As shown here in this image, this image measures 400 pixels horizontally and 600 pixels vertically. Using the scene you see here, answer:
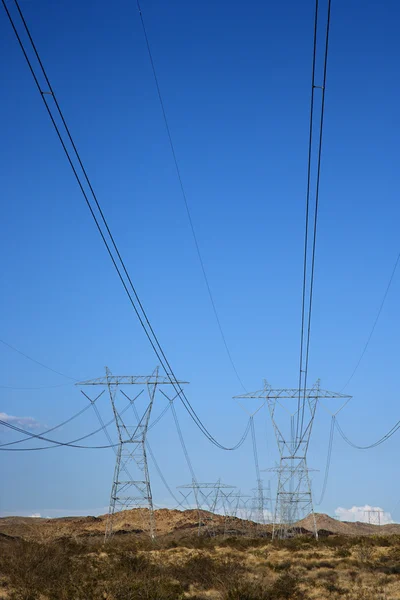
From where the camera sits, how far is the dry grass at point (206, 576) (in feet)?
100

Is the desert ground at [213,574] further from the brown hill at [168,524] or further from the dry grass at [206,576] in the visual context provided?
the brown hill at [168,524]

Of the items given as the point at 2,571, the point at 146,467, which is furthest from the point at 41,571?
the point at 146,467

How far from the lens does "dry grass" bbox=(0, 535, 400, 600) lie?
Result: 3055 cm

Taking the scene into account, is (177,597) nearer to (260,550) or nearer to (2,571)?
(2,571)

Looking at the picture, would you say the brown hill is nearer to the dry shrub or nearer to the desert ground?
the desert ground

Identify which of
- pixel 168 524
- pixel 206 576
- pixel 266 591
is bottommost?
pixel 266 591

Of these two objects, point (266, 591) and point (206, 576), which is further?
point (206, 576)

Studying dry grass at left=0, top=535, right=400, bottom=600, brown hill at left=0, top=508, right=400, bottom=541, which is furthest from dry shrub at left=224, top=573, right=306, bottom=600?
brown hill at left=0, top=508, right=400, bottom=541

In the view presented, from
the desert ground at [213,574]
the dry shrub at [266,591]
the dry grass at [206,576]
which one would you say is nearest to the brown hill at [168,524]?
the desert ground at [213,574]

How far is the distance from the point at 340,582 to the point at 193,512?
113 meters

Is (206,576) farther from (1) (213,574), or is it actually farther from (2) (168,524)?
(2) (168,524)

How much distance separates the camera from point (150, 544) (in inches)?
2244

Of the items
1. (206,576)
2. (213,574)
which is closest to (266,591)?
(213,574)

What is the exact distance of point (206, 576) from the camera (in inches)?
1382
